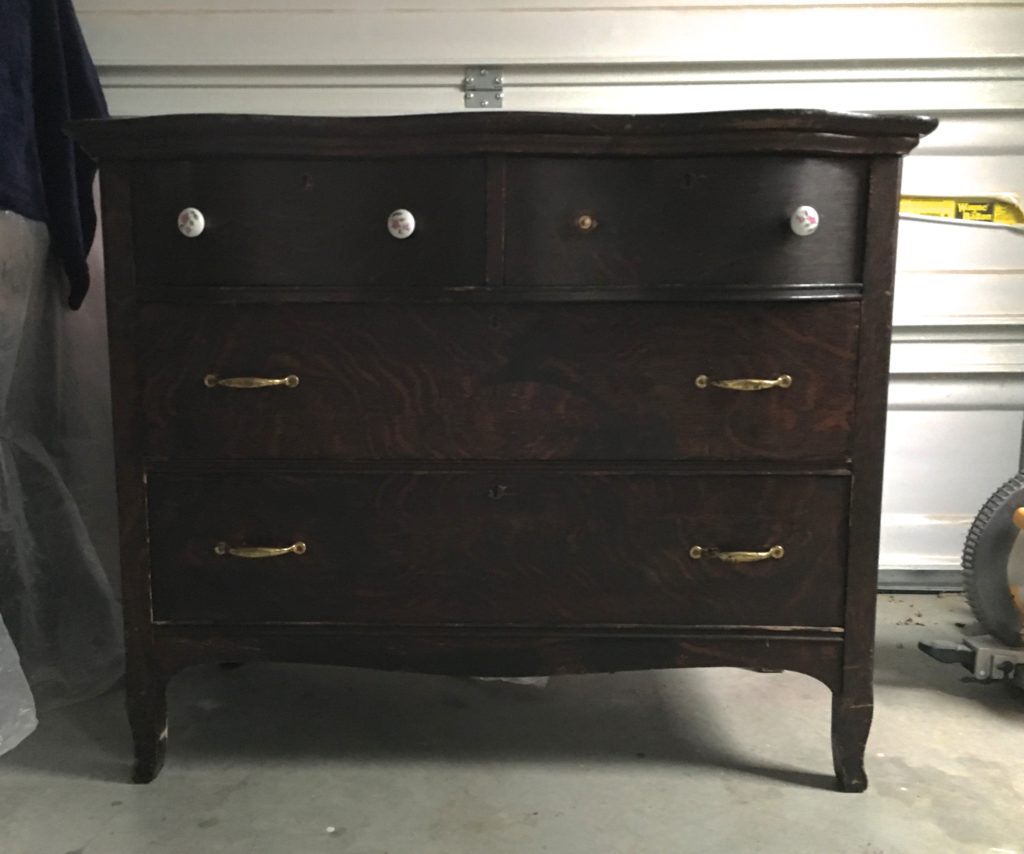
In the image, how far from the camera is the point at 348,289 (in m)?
1.29

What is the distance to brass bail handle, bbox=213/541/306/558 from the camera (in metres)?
1.34

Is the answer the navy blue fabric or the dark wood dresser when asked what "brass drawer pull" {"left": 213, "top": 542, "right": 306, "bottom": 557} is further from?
the navy blue fabric

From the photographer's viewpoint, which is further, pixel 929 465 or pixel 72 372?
pixel 929 465

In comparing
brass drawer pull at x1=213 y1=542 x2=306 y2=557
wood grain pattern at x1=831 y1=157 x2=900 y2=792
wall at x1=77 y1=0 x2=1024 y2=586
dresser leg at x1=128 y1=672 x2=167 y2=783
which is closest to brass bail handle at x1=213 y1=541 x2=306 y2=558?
brass drawer pull at x1=213 y1=542 x2=306 y2=557

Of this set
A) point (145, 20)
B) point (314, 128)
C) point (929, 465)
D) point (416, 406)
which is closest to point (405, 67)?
point (145, 20)

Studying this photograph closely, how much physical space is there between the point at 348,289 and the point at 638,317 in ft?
1.34

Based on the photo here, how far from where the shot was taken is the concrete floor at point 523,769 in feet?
4.19

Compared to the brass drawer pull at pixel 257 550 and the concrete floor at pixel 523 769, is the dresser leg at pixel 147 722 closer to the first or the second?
the concrete floor at pixel 523 769

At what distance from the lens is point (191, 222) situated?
1.27 metres

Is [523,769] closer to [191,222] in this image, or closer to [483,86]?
[191,222]

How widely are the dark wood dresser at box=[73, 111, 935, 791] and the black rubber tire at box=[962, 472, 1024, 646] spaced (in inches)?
18.5

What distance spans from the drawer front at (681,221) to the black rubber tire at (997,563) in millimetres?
663

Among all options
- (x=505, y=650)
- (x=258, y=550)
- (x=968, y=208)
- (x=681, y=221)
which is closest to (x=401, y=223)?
(x=681, y=221)

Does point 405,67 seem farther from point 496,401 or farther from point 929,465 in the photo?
point 929,465
